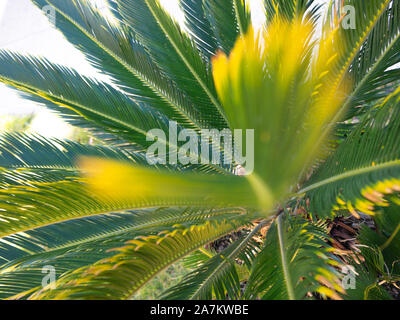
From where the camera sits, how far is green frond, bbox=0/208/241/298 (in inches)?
42.1

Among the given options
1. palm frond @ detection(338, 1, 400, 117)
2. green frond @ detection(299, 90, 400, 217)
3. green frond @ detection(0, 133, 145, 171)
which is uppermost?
palm frond @ detection(338, 1, 400, 117)

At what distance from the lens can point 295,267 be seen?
89 centimetres

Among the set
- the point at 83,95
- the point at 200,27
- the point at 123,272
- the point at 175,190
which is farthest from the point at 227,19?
the point at 123,272

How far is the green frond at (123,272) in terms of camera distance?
800 mm

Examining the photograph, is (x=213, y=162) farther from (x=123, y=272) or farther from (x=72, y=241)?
(x=123, y=272)

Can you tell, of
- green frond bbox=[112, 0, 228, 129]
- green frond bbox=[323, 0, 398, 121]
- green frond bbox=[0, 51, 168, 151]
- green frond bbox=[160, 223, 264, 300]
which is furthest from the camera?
green frond bbox=[112, 0, 228, 129]

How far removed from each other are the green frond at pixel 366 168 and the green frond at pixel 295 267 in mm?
119

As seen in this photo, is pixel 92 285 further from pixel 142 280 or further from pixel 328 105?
pixel 328 105

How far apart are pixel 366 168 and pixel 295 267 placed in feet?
1.26

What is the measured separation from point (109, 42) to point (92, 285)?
1.40m

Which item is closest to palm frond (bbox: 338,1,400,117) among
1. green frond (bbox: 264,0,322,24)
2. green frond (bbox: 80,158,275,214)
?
green frond (bbox: 264,0,322,24)

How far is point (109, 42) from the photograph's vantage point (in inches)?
66.5

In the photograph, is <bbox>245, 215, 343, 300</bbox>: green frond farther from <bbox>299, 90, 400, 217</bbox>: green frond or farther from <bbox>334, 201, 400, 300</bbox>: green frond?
<bbox>334, 201, 400, 300</bbox>: green frond
